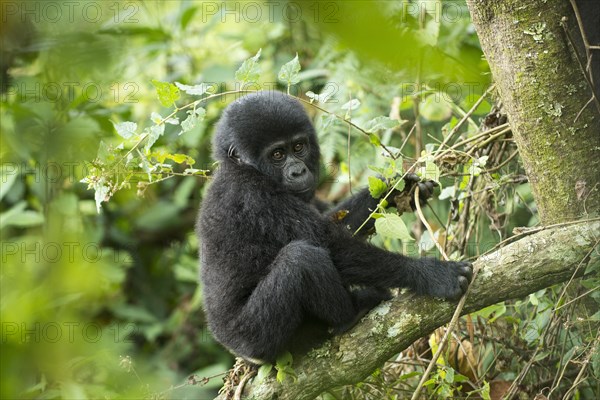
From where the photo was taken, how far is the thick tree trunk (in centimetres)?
322

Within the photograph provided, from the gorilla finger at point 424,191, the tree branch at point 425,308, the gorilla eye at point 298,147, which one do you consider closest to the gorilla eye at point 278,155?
the gorilla eye at point 298,147

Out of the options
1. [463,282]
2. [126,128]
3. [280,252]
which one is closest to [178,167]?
[126,128]

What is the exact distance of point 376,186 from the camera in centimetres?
386

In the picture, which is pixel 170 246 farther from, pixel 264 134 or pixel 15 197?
pixel 264 134

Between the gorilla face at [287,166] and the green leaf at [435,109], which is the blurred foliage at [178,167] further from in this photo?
the gorilla face at [287,166]

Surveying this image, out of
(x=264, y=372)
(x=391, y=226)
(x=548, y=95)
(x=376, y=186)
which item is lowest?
(x=264, y=372)

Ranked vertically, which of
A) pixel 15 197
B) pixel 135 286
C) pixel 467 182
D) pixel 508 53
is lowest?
pixel 135 286

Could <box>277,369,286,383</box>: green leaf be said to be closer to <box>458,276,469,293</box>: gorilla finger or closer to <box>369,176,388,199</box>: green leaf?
<box>458,276,469,293</box>: gorilla finger

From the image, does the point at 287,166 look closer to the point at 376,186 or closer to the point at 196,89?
the point at 376,186

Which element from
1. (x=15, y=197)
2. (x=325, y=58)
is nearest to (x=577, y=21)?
(x=325, y=58)

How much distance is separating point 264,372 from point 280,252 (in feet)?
2.02

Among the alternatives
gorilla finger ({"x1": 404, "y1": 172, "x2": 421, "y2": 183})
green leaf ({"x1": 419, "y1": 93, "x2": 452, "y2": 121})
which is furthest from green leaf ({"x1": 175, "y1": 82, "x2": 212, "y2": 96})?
green leaf ({"x1": 419, "y1": 93, "x2": 452, "y2": 121})

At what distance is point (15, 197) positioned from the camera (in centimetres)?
700

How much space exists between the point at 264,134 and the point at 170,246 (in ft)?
14.2
